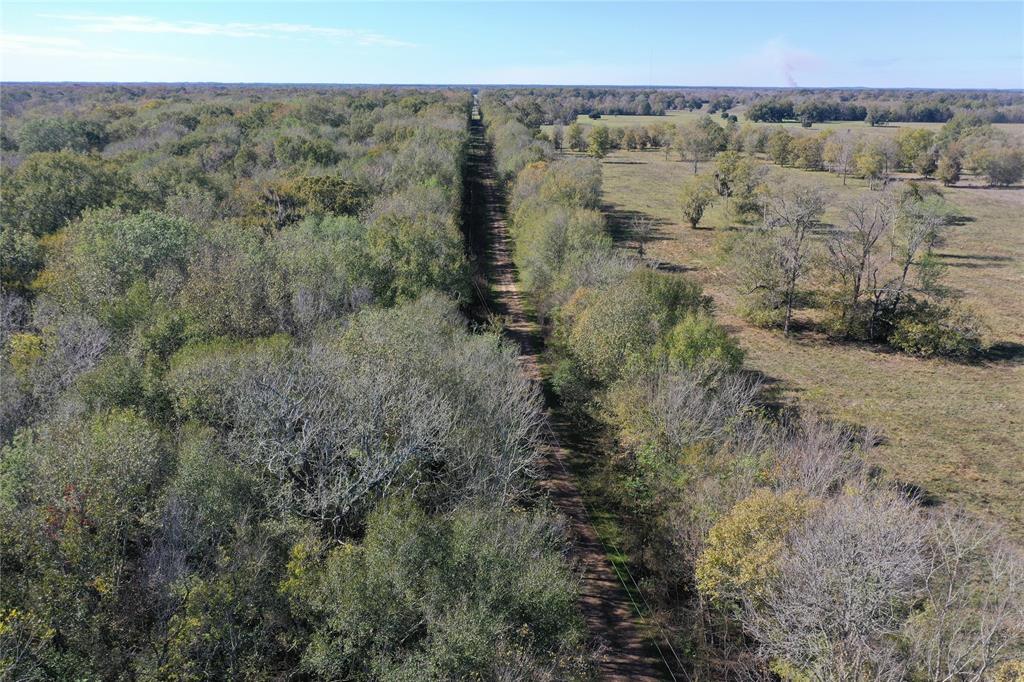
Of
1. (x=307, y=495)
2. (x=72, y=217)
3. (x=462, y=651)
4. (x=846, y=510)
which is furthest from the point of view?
(x=72, y=217)

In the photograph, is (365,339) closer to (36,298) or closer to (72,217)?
(36,298)

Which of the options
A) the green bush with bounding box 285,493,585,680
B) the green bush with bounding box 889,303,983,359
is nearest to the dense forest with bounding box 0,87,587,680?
the green bush with bounding box 285,493,585,680

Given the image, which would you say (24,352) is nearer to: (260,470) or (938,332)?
(260,470)

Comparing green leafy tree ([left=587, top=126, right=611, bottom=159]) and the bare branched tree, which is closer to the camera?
the bare branched tree

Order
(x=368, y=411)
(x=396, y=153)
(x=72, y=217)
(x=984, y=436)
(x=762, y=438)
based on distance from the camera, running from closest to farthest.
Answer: (x=368, y=411), (x=762, y=438), (x=984, y=436), (x=72, y=217), (x=396, y=153)

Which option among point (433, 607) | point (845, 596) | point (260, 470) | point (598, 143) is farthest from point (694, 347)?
point (598, 143)

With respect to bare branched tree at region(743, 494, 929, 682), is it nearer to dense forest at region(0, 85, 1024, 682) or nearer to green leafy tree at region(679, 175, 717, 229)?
dense forest at region(0, 85, 1024, 682)

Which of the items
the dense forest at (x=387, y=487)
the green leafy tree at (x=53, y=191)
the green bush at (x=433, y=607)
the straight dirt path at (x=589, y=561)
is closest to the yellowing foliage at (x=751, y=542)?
the dense forest at (x=387, y=487)

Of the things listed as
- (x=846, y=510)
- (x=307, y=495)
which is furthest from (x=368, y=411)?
(x=846, y=510)
